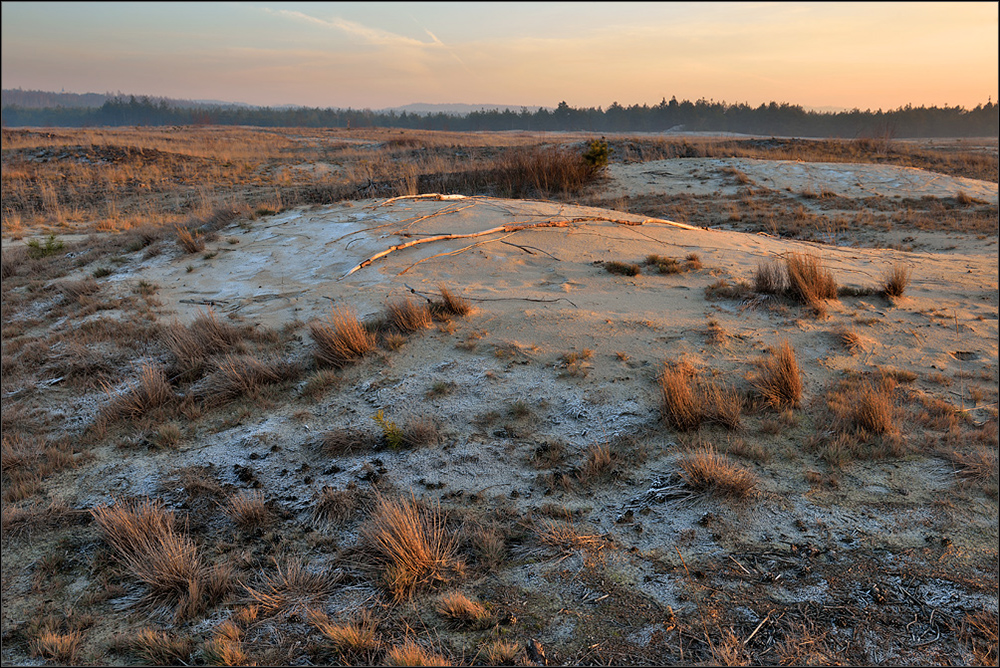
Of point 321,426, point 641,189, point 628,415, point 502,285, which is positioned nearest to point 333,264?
point 502,285

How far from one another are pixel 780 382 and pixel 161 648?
12.9ft

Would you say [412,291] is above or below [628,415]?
above

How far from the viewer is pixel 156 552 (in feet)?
9.29

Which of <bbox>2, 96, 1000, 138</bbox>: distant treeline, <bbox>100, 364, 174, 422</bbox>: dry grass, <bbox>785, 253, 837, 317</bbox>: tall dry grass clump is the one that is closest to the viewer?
<bbox>100, 364, 174, 422</bbox>: dry grass

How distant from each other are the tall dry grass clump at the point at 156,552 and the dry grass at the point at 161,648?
0.56 ft

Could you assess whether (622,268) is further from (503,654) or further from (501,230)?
(503,654)

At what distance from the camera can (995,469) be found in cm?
304

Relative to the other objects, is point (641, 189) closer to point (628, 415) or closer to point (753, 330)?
point (753, 330)

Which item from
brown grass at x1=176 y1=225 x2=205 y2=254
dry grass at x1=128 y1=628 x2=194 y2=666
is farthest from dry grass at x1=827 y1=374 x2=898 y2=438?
brown grass at x1=176 y1=225 x2=205 y2=254

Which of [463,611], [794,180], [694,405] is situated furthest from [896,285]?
[794,180]

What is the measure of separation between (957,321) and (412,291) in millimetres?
5329

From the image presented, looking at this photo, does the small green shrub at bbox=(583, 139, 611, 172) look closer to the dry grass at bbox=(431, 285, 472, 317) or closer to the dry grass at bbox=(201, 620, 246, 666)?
the dry grass at bbox=(431, 285, 472, 317)

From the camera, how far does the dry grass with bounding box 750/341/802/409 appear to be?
3.75m

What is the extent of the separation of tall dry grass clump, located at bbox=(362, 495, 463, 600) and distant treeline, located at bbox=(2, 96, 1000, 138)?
49.0 metres
